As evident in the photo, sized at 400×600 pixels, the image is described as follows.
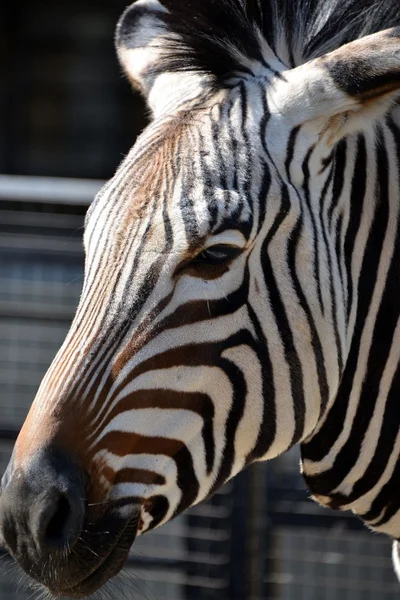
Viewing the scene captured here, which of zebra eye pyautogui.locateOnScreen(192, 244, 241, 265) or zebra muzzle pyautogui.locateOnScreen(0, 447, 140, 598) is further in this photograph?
zebra eye pyautogui.locateOnScreen(192, 244, 241, 265)

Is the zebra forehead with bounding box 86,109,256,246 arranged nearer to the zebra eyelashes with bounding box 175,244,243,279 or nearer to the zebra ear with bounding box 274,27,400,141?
the zebra eyelashes with bounding box 175,244,243,279

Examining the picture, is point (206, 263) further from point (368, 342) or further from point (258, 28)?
point (258, 28)

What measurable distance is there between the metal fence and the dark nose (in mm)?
2781

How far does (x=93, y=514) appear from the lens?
204 cm

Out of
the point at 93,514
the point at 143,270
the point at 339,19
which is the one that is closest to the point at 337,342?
the point at 143,270

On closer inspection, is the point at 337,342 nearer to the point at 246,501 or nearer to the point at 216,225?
the point at 216,225

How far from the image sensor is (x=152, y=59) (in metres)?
2.83

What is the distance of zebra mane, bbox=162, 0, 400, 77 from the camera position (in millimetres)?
2408

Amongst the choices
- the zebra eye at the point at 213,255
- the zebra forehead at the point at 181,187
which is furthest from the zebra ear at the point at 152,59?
the zebra eye at the point at 213,255

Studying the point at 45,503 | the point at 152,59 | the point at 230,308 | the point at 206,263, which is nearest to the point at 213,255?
the point at 206,263

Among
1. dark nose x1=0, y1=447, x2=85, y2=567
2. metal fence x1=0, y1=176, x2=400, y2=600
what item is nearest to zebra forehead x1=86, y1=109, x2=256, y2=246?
dark nose x1=0, y1=447, x2=85, y2=567

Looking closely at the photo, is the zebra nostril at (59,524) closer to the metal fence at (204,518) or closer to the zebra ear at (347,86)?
the zebra ear at (347,86)

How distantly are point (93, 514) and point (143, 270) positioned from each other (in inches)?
22.4

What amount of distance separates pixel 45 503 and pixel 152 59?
1.49 m
